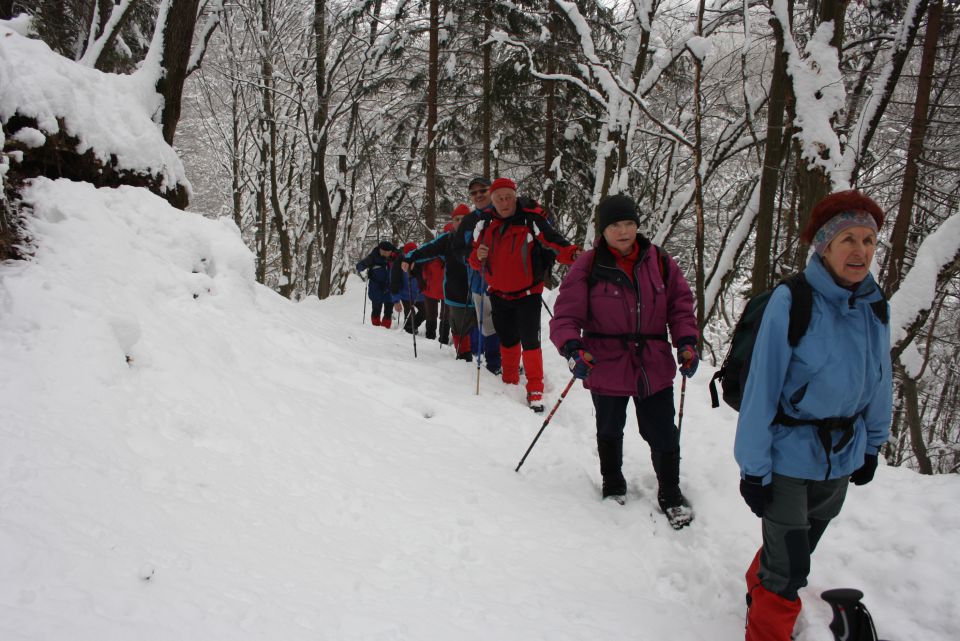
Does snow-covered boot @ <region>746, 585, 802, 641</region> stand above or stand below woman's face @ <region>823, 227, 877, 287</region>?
below

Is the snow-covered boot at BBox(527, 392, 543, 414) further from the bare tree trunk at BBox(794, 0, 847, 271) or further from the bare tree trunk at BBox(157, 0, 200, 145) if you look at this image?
the bare tree trunk at BBox(157, 0, 200, 145)

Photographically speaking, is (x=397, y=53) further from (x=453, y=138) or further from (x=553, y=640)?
(x=553, y=640)

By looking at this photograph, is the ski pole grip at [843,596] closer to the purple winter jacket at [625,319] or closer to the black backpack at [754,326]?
the black backpack at [754,326]

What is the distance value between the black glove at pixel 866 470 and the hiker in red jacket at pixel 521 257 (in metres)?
3.17

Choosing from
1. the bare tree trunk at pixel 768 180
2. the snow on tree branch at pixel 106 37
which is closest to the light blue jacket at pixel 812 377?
the bare tree trunk at pixel 768 180

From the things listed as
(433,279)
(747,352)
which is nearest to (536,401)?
→ (747,352)

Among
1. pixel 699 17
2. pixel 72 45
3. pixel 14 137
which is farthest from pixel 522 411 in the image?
pixel 72 45

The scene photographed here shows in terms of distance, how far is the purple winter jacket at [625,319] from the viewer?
3512 mm

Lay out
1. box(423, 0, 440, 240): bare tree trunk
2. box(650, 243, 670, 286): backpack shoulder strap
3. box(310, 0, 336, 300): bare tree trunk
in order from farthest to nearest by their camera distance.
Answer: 1. box(310, 0, 336, 300): bare tree trunk
2. box(423, 0, 440, 240): bare tree trunk
3. box(650, 243, 670, 286): backpack shoulder strap

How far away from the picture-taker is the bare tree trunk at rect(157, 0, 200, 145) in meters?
6.21

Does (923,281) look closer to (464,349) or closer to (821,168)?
(821,168)

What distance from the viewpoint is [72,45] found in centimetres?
1077

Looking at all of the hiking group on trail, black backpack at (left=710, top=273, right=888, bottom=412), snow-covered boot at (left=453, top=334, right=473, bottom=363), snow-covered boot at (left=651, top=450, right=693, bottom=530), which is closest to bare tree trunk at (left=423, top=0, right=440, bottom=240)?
snow-covered boot at (left=453, top=334, right=473, bottom=363)

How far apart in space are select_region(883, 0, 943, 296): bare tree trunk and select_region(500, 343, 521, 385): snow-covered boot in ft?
13.8
